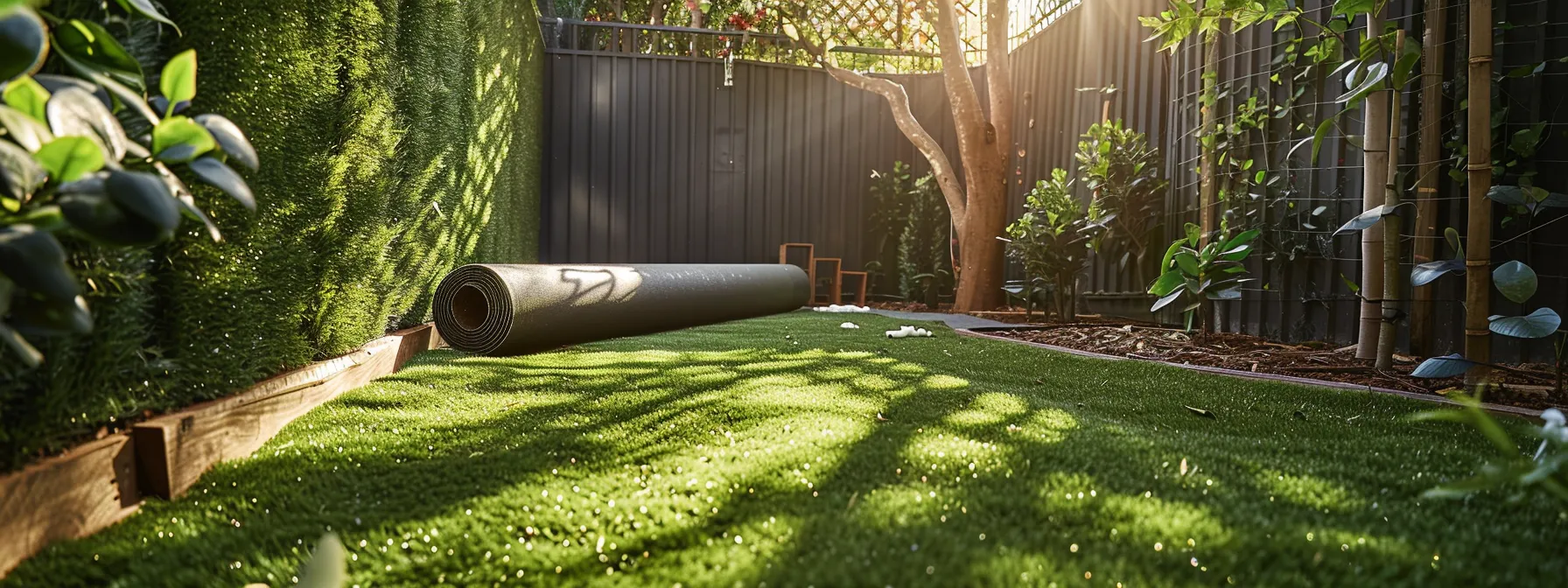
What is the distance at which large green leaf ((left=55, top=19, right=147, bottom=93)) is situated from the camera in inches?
31.0

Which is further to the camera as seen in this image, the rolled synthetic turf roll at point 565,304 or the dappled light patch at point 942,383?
the rolled synthetic turf roll at point 565,304

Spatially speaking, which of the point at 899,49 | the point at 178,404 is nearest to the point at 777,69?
the point at 899,49

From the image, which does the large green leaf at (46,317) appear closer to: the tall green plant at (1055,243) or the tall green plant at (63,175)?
the tall green plant at (63,175)

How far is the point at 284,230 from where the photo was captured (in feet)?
5.57

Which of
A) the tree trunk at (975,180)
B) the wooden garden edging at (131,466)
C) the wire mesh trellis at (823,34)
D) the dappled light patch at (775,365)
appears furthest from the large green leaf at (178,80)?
the wire mesh trellis at (823,34)

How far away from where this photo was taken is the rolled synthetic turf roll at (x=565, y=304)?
3.08 metres

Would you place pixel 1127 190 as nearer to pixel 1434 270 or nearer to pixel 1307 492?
pixel 1434 270

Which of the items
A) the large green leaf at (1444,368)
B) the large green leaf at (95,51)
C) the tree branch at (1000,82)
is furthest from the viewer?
the tree branch at (1000,82)

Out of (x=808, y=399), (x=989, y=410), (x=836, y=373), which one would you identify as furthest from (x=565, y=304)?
(x=989, y=410)

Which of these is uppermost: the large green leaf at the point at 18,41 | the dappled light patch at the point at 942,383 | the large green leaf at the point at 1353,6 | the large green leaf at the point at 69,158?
the large green leaf at the point at 1353,6

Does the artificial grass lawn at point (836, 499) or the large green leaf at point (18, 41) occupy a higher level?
the large green leaf at point (18, 41)

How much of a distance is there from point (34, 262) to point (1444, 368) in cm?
247

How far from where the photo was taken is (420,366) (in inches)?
105

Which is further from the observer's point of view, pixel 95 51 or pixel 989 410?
pixel 989 410
